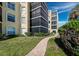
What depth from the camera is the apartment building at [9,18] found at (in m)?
17.0

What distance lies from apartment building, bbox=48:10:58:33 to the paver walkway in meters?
1.02

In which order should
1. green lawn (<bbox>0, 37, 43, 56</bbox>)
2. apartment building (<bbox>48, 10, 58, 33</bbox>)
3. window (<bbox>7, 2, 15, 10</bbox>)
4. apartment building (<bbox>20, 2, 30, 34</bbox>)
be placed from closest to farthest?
1. green lawn (<bbox>0, 37, 43, 56</bbox>)
2. apartment building (<bbox>48, 10, 58, 33</bbox>)
3. apartment building (<bbox>20, 2, 30, 34</bbox>)
4. window (<bbox>7, 2, 15, 10</bbox>)

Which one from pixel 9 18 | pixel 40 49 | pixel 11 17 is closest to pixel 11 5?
pixel 11 17

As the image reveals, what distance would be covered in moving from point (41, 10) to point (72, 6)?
266 centimetres

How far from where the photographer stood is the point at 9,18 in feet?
61.8

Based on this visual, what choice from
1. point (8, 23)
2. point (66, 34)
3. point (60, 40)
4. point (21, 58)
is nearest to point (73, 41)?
point (66, 34)

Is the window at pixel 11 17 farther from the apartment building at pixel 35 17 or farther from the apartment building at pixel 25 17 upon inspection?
the apartment building at pixel 35 17

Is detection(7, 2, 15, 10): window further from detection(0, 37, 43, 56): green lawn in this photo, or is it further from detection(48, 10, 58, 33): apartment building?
detection(48, 10, 58, 33): apartment building

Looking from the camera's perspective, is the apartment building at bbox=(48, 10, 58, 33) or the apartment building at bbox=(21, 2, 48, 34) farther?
the apartment building at bbox=(21, 2, 48, 34)

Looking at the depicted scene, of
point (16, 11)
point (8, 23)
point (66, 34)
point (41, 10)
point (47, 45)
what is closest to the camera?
point (66, 34)

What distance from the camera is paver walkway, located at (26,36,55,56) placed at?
12.2m

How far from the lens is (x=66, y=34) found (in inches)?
493

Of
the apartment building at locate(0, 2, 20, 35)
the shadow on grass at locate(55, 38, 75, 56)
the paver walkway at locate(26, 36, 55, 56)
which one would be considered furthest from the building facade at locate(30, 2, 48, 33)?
the apartment building at locate(0, 2, 20, 35)

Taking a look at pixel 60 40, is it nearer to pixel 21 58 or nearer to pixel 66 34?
pixel 66 34
